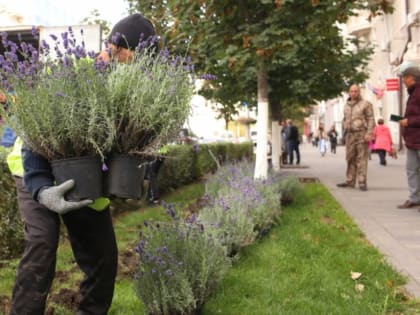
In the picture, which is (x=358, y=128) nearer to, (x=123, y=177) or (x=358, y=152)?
(x=358, y=152)

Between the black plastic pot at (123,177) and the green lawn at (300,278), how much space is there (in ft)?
4.13

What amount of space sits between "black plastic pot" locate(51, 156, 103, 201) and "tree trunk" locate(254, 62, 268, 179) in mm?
5416

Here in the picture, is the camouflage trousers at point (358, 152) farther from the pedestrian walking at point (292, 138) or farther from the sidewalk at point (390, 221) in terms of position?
the pedestrian walking at point (292, 138)

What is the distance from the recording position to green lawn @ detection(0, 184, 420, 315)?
3363 millimetres

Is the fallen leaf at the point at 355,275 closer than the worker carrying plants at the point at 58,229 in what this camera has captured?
No

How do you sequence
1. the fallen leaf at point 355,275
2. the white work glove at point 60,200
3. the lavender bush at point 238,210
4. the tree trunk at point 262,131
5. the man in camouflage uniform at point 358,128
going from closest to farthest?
the white work glove at point 60,200, the fallen leaf at point 355,275, the lavender bush at point 238,210, the tree trunk at point 262,131, the man in camouflage uniform at point 358,128

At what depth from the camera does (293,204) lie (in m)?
7.69

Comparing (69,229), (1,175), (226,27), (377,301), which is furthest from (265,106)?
(69,229)

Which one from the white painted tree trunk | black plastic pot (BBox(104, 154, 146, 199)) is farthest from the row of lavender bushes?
the white painted tree trunk

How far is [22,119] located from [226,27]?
568 cm

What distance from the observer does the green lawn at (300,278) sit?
3363 millimetres

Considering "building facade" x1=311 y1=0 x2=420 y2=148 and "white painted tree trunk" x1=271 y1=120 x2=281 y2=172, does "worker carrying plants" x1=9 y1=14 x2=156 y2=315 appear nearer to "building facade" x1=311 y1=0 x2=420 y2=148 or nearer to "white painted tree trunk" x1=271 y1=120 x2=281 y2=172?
"white painted tree trunk" x1=271 y1=120 x2=281 y2=172

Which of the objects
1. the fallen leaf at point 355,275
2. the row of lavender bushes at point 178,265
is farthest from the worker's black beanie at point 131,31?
the fallen leaf at point 355,275

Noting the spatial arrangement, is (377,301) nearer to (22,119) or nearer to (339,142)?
(22,119)
